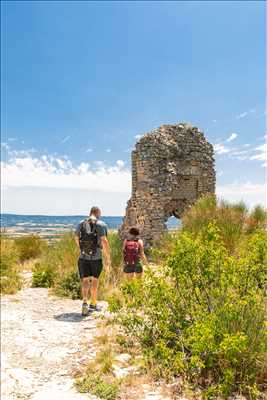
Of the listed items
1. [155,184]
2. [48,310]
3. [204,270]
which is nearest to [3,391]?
[204,270]

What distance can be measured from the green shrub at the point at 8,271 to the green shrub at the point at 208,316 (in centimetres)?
520

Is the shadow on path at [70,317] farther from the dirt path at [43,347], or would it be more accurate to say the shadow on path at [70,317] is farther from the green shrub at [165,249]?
the green shrub at [165,249]

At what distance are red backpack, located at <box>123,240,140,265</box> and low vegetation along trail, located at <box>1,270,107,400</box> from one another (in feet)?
3.46

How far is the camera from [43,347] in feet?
17.0

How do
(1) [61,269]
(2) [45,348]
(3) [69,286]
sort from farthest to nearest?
1. (1) [61,269]
2. (3) [69,286]
3. (2) [45,348]

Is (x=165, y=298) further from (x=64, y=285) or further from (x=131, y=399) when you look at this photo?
(x=64, y=285)

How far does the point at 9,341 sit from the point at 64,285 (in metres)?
3.07

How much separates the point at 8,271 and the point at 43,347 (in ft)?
15.6

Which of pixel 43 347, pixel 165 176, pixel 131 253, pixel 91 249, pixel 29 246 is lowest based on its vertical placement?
pixel 43 347

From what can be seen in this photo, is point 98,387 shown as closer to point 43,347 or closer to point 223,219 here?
point 43,347

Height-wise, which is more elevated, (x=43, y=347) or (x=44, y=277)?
(x=44, y=277)

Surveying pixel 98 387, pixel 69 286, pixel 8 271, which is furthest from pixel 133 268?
pixel 98 387

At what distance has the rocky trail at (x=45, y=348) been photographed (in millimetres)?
3949

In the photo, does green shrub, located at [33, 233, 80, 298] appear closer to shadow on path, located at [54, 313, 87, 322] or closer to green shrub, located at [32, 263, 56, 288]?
green shrub, located at [32, 263, 56, 288]
